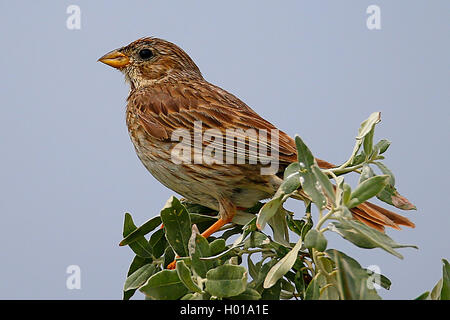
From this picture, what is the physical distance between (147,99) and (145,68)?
335 mm

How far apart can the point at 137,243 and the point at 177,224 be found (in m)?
0.26

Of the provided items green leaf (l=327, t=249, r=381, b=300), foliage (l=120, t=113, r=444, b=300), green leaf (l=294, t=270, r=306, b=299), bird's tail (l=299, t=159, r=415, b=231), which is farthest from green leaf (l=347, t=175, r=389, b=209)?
bird's tail (l=299, t=159, r=415, b=231)

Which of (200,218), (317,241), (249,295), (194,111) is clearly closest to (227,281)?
(249,295)

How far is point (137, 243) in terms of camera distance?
209cm

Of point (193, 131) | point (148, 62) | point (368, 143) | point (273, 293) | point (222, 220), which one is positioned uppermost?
point (148, 62)

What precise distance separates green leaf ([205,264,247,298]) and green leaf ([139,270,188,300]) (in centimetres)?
13

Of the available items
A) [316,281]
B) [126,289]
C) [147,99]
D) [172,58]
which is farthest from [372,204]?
[172,58]

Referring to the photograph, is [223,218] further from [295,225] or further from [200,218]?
[295,225]

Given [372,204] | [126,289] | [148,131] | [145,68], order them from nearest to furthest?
1. [126,289]
2. [372,204]
3. [148,131]
4. [145,68]

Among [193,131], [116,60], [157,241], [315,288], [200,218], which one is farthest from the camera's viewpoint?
[116,60]

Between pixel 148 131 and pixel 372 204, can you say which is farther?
pixel 148 131
